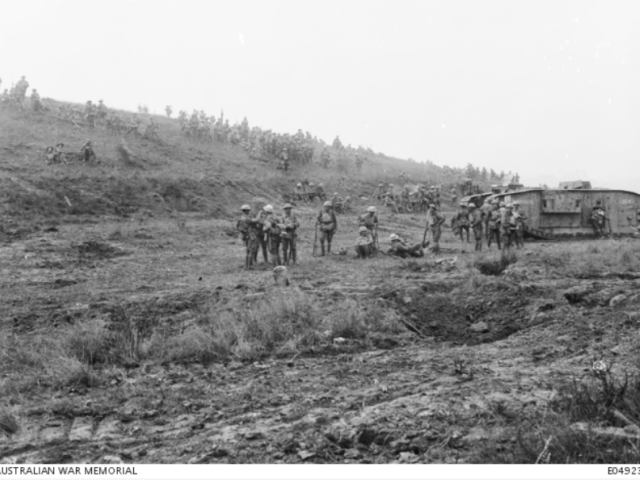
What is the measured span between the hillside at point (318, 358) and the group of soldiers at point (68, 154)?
962 centimetres

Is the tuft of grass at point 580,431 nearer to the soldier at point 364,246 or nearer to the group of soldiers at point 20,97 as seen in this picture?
the soldier at point 364,246

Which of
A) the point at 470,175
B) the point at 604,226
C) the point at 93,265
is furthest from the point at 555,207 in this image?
the point at 470,175

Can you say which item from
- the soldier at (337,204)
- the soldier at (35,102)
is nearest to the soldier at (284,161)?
the soldier at (337,204)

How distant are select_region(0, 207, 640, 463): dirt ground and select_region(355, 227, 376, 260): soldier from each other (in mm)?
2853

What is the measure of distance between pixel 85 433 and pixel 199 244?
12811mm

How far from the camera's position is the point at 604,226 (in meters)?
19.9

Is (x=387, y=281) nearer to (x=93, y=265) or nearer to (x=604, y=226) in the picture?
(x=93, y=265)

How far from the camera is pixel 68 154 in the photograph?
23.7 metres

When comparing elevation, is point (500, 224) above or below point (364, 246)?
above

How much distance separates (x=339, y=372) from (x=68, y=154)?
22515 mm

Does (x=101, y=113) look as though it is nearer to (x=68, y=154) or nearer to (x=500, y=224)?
(x=68, y=154)

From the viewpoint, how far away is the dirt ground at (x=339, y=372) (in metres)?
3.71

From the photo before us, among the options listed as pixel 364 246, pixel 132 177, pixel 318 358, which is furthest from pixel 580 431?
pixel 132 177

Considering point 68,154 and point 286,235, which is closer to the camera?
point 286,235
